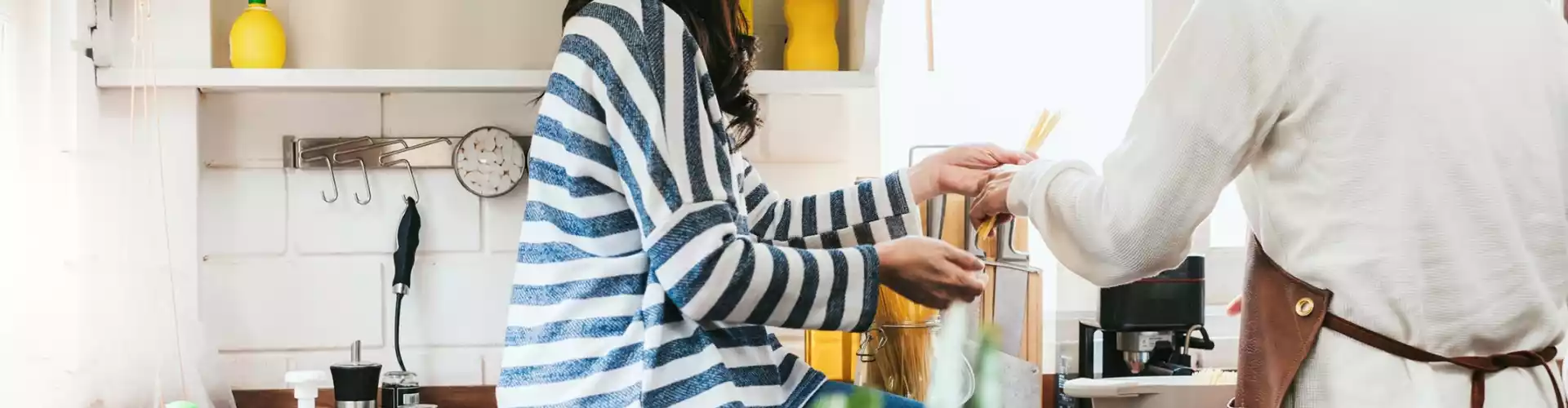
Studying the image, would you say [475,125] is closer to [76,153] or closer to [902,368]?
[76,153]

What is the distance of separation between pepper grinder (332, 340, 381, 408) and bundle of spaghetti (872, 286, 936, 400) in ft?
2.31

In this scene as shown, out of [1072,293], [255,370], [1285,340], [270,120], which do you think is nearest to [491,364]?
[255,370]

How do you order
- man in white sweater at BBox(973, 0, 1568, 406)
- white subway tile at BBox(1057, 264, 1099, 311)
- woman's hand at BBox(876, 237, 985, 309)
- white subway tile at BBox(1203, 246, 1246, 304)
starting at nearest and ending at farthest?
man in white sweater at BBox(973, 0, 1568, 406) < woman's hand at BBox(876, 237, 985, 309) < white subway tile at BBox(1057, 264, 1099, 311) < white subway tile at BBox(1203, 246, 1246, 304)

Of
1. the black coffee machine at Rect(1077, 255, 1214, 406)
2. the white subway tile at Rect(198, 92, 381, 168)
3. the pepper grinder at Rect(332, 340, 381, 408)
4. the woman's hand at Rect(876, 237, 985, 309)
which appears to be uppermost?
the white subway tile at Rect(198, 92, 381, 168)

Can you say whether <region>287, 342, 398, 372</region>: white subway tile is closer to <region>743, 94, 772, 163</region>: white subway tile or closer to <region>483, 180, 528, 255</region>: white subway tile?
<region>483, 180, 528, 255</region>: white subway tile

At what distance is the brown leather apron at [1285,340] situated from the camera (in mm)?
1009

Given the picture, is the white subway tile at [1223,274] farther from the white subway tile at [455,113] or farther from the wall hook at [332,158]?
the wall hook at [332,158]

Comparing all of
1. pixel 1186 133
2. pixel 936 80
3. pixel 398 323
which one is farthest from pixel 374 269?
pixel 1186 133

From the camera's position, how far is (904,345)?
1.61 m

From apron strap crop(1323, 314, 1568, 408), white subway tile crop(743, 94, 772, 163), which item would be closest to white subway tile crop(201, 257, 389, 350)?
white subway tile crop(743, 94, 772, 163)

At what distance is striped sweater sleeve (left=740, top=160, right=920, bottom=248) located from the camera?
4.78 feet

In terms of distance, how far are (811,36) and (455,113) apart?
1.77 feet

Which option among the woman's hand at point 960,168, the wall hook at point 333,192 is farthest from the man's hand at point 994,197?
the wall hook at point 333,192

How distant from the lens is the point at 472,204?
1878 mm
